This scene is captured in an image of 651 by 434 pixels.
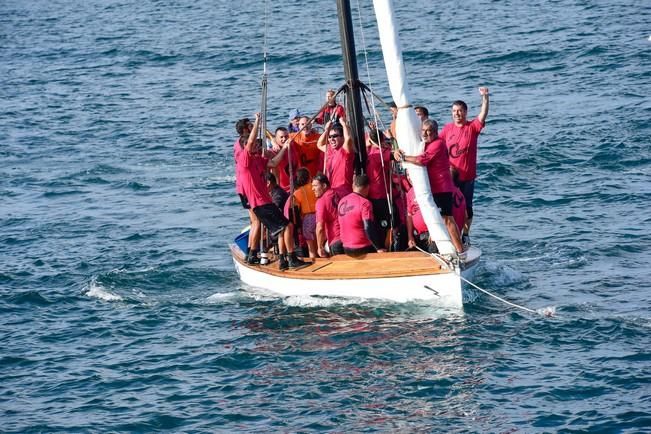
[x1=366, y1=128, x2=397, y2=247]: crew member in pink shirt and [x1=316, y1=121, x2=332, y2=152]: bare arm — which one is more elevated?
[x1=316, y1=121, x2=332, y2=152]: bare arm

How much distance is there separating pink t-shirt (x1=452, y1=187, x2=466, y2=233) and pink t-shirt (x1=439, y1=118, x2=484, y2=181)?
2.51ft

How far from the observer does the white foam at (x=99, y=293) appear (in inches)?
738

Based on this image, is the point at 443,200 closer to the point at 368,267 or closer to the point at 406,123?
the point at 368,267

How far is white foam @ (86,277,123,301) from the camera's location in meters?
18.7

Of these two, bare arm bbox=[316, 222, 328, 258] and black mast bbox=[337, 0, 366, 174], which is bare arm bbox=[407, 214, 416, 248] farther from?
bare arm bbox=[316, 222, 328, 258]

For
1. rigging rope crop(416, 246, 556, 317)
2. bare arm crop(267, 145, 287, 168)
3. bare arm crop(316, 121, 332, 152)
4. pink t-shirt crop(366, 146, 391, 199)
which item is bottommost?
rigging rope crop(416, 246, 556, 317)

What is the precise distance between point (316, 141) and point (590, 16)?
25923mm

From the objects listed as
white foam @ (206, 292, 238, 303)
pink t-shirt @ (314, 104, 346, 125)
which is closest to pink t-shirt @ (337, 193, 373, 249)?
pink t-shirt @ (314, 104, 346, 125)

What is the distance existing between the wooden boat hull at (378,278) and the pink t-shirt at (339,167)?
113cm

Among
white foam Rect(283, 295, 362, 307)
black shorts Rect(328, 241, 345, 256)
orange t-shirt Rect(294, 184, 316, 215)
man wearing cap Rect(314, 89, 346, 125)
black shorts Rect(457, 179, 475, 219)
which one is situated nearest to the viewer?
white foam Rect(283, 295, 362, 307)

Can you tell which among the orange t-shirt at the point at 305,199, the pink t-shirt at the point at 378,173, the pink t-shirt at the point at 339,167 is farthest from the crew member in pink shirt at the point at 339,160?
the orange t-shirt at the point at 305,199

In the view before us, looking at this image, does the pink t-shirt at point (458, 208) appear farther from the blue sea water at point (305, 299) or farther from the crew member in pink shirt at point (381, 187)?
the blue sea water at point (305, 299)

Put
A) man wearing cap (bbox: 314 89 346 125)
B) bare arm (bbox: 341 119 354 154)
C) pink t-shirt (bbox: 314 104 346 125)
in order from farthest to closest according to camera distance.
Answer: pink t-shirt (bbox: 314 104 346 125), man wearing cap (bbox: 314 89 346 125), bare arm (bbox: 341 119 354 154)

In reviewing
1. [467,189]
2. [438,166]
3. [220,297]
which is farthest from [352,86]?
[220,297]
